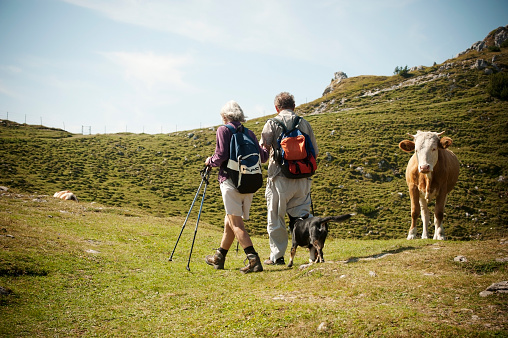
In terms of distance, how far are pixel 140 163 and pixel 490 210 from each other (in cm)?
3452

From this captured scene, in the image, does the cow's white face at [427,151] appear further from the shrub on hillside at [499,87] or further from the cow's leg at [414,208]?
the shrub on hillside at [499,87]

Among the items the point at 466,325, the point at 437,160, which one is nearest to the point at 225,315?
the point at 466,325

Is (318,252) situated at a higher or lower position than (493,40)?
lower

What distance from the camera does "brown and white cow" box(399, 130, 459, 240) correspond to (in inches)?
406

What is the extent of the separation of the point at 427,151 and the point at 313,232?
17.2 feet

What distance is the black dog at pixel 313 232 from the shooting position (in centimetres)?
705

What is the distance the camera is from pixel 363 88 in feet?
251

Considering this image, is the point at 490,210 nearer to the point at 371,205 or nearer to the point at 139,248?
the point at 371,205

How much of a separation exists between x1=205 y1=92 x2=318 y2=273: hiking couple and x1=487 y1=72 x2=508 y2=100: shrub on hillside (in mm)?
50154

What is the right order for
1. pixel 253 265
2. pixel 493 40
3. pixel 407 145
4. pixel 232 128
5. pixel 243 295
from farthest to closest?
pixel 493 40
pixel 407 145
pixel 232 128
pixel 253 265
pixel 243 295

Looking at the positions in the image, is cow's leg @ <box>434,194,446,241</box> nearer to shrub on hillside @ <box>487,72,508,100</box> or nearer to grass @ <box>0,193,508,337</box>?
grass @ <box>0,193,508,337</box>

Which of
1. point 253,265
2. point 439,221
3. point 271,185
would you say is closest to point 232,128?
point 271,185

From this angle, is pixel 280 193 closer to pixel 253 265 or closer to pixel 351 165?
pixel 253 265

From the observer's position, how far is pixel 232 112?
8.39 meters
